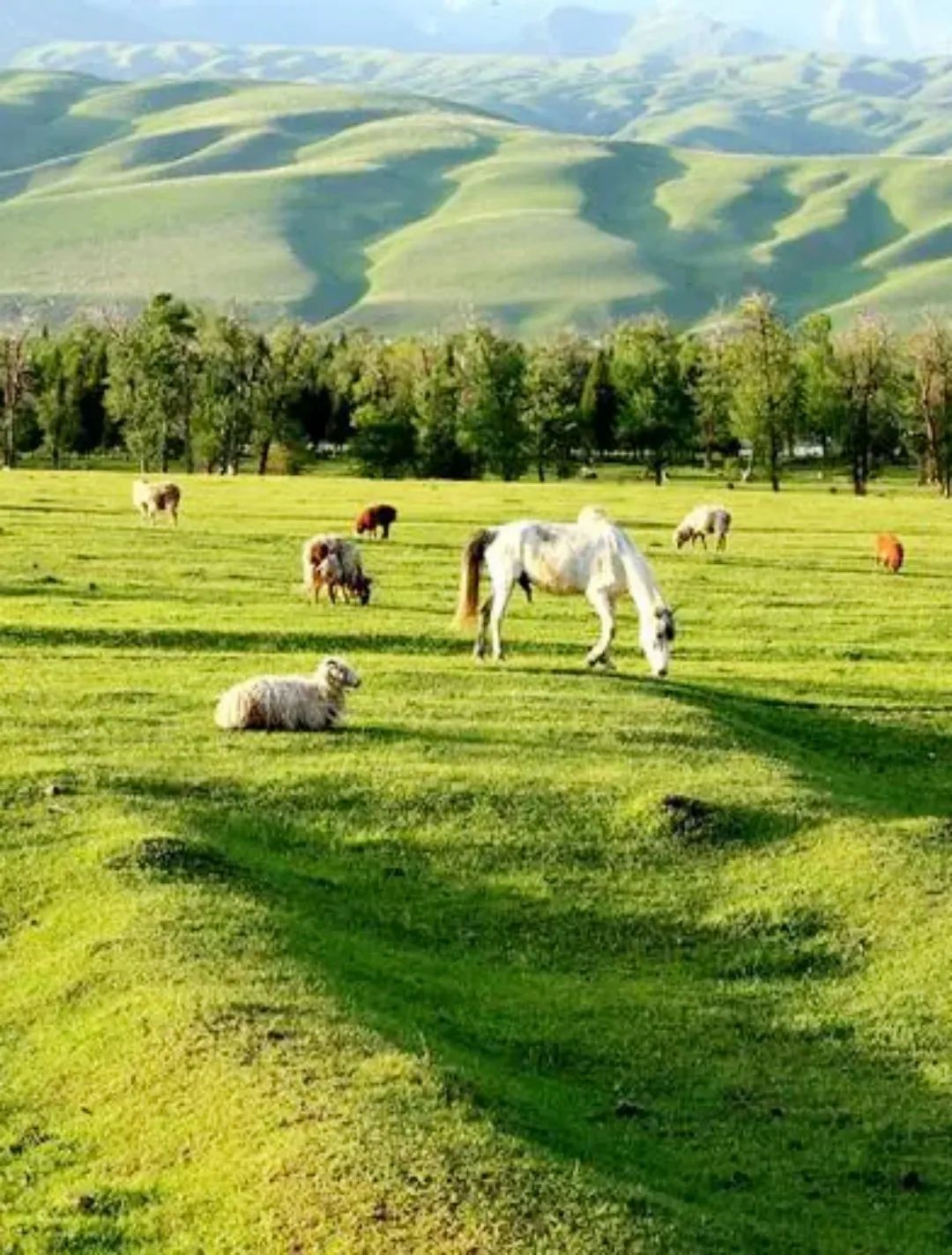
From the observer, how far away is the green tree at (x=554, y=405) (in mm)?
109375

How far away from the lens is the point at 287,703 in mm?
22547

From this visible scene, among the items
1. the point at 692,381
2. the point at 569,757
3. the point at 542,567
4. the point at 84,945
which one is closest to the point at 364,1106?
the point at 84,945

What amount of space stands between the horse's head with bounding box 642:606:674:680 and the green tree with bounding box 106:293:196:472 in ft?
276

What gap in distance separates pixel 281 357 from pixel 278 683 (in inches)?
3615

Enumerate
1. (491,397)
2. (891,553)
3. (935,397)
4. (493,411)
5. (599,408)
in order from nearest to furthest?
(891,553)
(935,397)
(493,411)
(491,397)
(599,408)

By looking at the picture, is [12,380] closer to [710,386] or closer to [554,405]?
[554,405]

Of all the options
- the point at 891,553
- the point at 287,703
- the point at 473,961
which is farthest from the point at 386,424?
the point at 473,961

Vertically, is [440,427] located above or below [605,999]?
above

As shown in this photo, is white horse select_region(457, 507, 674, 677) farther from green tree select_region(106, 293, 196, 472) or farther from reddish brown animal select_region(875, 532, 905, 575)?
green tree select_region(106, 293, 196, 472)

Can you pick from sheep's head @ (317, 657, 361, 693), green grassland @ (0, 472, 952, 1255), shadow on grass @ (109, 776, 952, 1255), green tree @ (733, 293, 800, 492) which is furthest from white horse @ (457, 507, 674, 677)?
green tree @ (733, 293, 800, 492)

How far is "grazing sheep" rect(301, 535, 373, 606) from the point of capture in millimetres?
37350

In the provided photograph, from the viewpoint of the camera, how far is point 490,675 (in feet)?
87.6

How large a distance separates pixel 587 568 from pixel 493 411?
80716 millimetres

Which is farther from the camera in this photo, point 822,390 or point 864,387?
point 864,387
